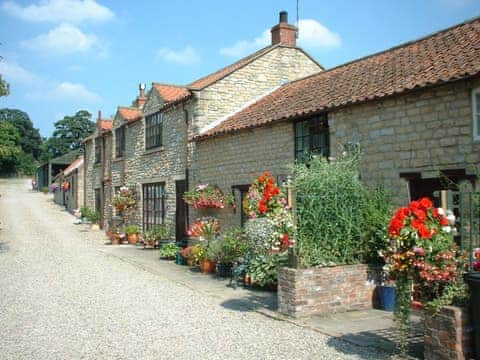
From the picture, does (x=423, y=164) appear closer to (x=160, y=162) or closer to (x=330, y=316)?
(x=330, y=316)

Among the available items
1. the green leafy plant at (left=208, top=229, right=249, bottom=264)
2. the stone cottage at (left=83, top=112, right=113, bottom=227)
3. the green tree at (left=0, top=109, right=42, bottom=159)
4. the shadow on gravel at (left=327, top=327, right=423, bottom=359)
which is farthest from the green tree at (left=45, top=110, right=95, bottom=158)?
the shadow on gravel at (left=327, top=327, right=423, bottom=359)

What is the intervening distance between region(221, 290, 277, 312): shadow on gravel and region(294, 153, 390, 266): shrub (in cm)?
136

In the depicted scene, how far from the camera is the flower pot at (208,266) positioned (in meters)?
12.8

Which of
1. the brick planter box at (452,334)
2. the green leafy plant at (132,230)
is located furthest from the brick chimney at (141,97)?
the brick planter box at (452,334)

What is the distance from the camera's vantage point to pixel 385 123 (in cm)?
956

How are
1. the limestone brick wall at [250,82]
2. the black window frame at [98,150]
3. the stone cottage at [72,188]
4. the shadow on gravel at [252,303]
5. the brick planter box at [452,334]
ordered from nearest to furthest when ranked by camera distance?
1. the brick planter box at [452,334]
2. the shadow on gravel at [252,303]
3. the limestone brick wall at [250,82]
4. the black window frame at [98,150]
5. the stone cottage at [72,188]

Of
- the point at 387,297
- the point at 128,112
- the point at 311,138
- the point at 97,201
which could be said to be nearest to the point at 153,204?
the point at 128,112

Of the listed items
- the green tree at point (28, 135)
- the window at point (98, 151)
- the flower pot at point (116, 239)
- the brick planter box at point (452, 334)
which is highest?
the green tree at point (28, 135)

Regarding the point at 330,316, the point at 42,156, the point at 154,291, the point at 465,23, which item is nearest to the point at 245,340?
the point at 330,316

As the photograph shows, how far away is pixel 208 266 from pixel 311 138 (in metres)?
4.31

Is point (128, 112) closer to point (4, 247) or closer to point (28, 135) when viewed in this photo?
point (4, 247)

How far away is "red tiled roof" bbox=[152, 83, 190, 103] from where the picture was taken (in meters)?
18.8

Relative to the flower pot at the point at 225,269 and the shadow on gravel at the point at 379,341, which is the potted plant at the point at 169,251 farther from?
the shadow on gravel at the point at 379,341

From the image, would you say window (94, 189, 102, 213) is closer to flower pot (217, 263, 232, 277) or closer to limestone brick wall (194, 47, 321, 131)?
limestone brick wall (194, 47, 321, 131)
